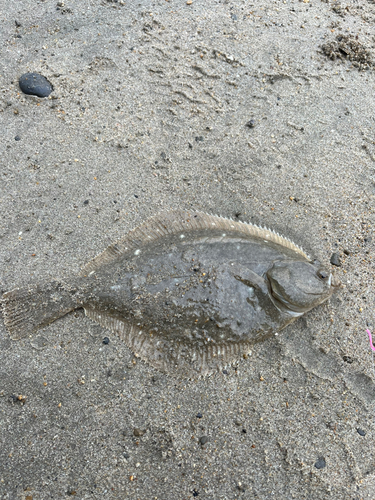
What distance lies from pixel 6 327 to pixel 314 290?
8.18 feet

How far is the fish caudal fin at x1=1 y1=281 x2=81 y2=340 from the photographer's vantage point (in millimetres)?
2809

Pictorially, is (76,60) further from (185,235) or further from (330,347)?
(330,347)

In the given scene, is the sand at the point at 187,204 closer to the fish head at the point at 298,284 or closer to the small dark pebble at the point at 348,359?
the small dark pebble at the point at 348,359

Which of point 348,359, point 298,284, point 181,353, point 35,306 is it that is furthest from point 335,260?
point 35,306

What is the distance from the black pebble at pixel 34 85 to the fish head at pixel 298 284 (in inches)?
119

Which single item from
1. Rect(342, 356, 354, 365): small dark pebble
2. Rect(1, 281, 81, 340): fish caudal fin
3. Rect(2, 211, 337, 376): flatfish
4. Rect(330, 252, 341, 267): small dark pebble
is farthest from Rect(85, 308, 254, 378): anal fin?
Rect(330, 252, 341, 267): small dark pebble

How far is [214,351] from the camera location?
9.18ft

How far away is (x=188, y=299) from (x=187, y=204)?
3.57 ft

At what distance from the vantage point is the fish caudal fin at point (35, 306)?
9.21 feet

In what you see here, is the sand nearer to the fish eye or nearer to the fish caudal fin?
the fish caudal fin

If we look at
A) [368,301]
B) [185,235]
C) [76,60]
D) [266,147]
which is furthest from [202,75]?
[368,301]

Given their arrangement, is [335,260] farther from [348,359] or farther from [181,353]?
[181,353]

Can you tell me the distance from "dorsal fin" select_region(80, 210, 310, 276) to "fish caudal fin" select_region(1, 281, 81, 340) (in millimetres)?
300

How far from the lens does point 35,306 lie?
2.81 m
